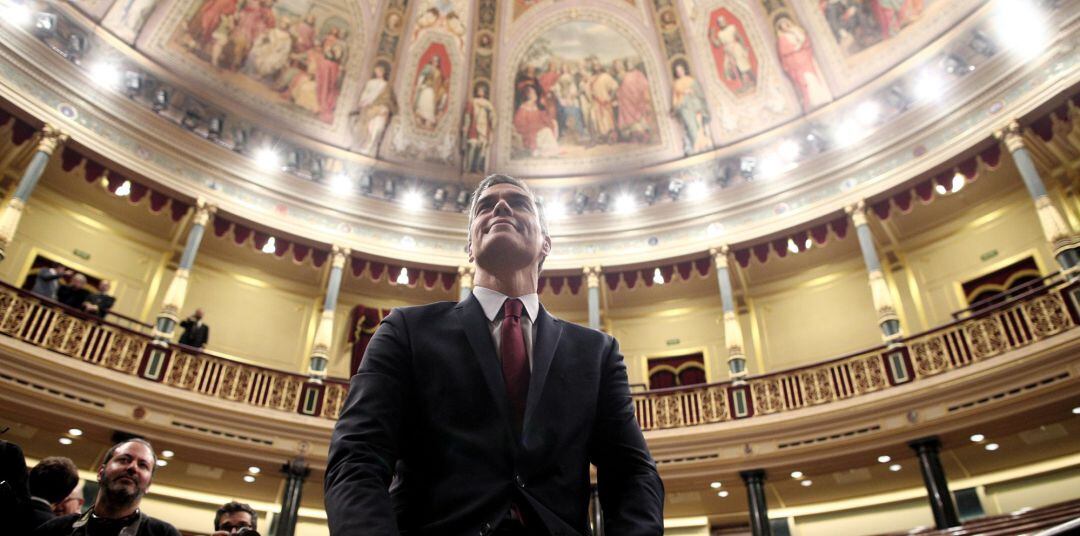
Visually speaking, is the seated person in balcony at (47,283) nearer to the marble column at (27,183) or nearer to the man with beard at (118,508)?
the marble column at (27,183)

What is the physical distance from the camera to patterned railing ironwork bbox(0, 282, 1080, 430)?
32.1ft

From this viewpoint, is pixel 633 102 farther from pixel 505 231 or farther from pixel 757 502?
pixel 505 231

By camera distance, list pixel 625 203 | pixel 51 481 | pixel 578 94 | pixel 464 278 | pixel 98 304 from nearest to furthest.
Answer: pixel 51 481
pixel 98 304
pixel 464 278
pixel 625 203
pixel 578 94

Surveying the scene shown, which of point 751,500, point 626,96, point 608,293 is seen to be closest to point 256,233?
point 608,293

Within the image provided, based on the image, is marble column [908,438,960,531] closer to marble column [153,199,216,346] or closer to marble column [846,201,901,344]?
marble column [846,201,901,344]

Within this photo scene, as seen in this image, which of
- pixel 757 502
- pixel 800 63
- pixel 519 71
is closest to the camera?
pixel 757 502

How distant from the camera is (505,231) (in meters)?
1.98

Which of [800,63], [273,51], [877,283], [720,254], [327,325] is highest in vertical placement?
[273,51]

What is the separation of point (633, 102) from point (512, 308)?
16.0m

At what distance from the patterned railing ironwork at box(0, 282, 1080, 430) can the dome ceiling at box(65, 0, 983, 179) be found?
17.9 ft

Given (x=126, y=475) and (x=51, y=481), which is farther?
Result: (x=51, y=481)

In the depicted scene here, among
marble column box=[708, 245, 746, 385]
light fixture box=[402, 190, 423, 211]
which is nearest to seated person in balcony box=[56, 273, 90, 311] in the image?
light fixture box=[402, 190, 423, 211]

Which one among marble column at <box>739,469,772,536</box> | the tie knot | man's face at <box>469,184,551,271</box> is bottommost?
the tie knot

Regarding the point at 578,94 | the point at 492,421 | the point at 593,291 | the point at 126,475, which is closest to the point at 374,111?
the point at 578,94
